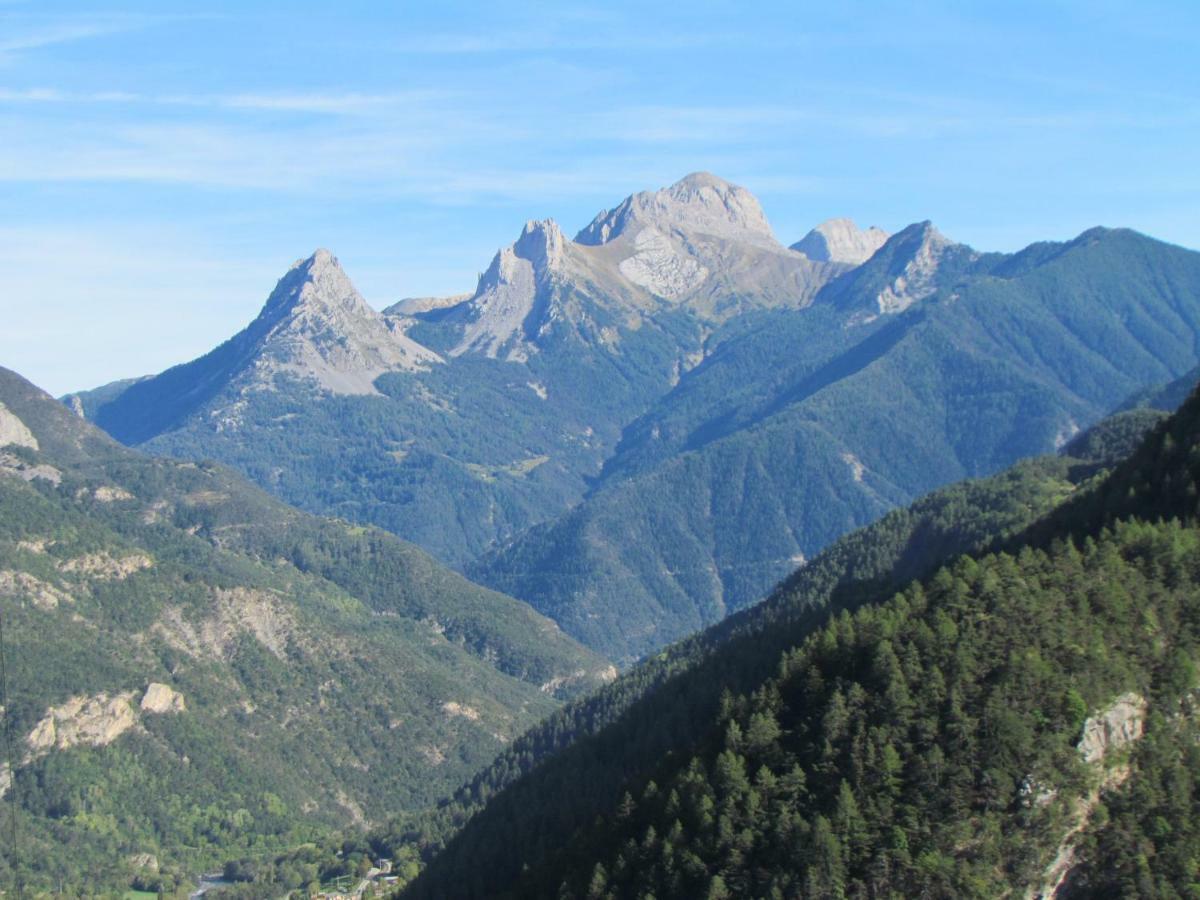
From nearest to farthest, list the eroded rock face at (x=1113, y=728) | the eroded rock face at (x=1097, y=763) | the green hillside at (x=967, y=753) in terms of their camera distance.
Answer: the eroded rock face at (x=1097, y=763)
the green hillside at (x=967, y=753)
the eroded rock face at (x=1113, y=728)

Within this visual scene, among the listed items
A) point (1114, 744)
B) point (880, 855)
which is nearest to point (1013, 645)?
point (1114, 744)

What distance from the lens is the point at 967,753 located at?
9094 centimetres

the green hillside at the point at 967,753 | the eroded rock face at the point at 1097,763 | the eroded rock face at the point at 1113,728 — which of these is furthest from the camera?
the eroded rock face at the point at 1113,728

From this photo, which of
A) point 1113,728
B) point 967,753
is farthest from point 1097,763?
point 967,753

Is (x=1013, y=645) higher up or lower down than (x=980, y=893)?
higher up

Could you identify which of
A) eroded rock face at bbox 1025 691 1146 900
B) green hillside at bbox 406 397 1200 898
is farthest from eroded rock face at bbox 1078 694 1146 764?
green hillside at bbox 406 397 1200 898

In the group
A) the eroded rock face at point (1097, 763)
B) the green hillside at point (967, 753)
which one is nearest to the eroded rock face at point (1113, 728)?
the eroded rock face at point (1097, 763)

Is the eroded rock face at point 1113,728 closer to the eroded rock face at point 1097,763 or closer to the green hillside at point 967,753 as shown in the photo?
the eroded rock face at point 1097,763

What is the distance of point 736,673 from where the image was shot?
16512cm

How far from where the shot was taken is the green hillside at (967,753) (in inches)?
3428

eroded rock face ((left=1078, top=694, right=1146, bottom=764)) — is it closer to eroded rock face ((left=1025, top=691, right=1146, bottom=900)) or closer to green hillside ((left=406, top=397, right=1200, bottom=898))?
eroded rock face ((left=1025, top=691, right=1146, bottom=900))

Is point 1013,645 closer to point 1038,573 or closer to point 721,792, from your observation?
point 1038,573

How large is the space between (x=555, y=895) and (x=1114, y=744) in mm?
38198

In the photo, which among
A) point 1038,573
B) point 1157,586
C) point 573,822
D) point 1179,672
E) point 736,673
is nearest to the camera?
point 1179,672
